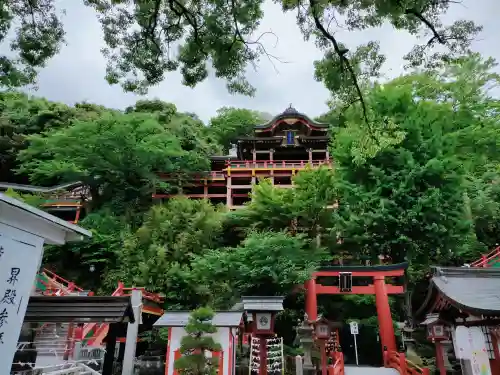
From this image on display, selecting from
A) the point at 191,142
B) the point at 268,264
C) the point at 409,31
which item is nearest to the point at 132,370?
the point at 268,264

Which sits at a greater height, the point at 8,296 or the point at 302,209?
the point at 302,209

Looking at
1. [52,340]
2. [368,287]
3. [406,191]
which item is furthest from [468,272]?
[52,340]

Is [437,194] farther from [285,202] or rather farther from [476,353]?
[476,353]

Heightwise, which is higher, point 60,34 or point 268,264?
point 60,34

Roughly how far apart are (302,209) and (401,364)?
837 centimetres

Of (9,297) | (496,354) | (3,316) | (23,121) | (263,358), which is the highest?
(23,121)

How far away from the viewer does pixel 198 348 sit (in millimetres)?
7852

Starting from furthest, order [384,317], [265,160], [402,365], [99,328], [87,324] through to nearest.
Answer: [265,160]
[99,328]
[87,324]
[384,317]
[402,365]

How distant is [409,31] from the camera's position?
5543 millimetres

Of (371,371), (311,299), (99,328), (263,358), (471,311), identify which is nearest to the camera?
(471,311)

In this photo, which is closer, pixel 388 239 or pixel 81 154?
pixel 388 239

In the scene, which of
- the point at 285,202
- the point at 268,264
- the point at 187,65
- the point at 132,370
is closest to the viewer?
the point at 187,65

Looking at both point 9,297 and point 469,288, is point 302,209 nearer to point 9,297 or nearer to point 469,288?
point 469,288

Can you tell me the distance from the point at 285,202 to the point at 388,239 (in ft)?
16.4
